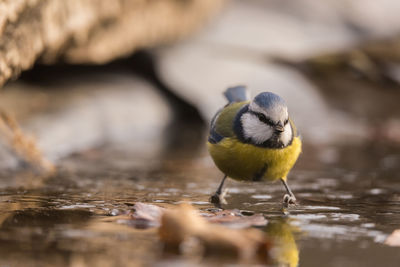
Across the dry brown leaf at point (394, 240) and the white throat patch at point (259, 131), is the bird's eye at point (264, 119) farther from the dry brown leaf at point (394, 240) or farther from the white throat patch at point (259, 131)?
the dry brown leaf at point (394, 240)

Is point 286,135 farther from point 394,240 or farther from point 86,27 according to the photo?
point 86,27

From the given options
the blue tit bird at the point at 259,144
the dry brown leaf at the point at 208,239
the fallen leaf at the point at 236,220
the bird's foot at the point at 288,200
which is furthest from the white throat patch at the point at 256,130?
the dry brown leaf at the point at 208,239

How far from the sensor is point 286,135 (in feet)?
11.6

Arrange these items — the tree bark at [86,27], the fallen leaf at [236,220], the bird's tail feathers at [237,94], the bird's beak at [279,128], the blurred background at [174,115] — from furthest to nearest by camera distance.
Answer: the bird's tail feathers at [237,94]
the tree bark at [86,27]
the bird's beak at [279,128]
the fallen leaf at [236,220]
the blurred background at [174,115]

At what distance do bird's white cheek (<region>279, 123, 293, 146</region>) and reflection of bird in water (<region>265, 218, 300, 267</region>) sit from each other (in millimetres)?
685

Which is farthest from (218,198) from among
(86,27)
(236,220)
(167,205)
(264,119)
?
(86,27)

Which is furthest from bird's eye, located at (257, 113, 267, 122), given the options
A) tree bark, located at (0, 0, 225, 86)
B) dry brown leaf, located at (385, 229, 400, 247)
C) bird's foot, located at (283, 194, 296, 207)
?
tree bark, located at (0, 0, 225, 86)

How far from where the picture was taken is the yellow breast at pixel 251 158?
11.5ft

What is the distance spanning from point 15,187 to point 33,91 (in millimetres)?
2716

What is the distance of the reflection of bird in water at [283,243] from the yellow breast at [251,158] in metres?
0.63

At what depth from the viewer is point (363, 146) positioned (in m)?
6.70

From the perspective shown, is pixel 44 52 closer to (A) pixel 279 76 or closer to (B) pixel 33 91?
(B) pixel 33 91

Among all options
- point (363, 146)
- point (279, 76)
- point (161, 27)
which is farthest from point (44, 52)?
point (279, 76)

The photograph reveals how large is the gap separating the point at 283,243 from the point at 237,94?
2.14 m
